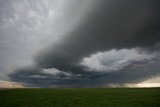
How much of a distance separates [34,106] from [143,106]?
62.8 ft

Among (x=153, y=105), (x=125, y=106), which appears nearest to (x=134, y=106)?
(x=125, y=106)

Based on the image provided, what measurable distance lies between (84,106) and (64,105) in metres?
3.70

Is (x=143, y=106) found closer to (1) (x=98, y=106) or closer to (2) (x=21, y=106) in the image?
(1) (x=98, y=106)

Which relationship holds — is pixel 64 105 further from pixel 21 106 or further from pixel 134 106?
pixel 134 106

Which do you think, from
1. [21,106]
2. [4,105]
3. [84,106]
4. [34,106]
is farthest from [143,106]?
[4,105]

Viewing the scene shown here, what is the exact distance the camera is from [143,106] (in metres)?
30.8

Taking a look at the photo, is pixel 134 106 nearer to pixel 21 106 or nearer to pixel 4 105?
pixel 21 106

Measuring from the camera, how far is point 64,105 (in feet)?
104

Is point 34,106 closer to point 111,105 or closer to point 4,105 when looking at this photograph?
point 4,105

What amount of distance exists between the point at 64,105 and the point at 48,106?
2.85 meters

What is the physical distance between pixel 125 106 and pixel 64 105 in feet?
35.3

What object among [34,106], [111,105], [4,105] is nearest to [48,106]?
[34,106]

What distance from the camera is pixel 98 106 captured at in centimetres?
3088

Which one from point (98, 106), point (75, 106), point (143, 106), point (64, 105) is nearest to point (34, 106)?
point (64, 105)
